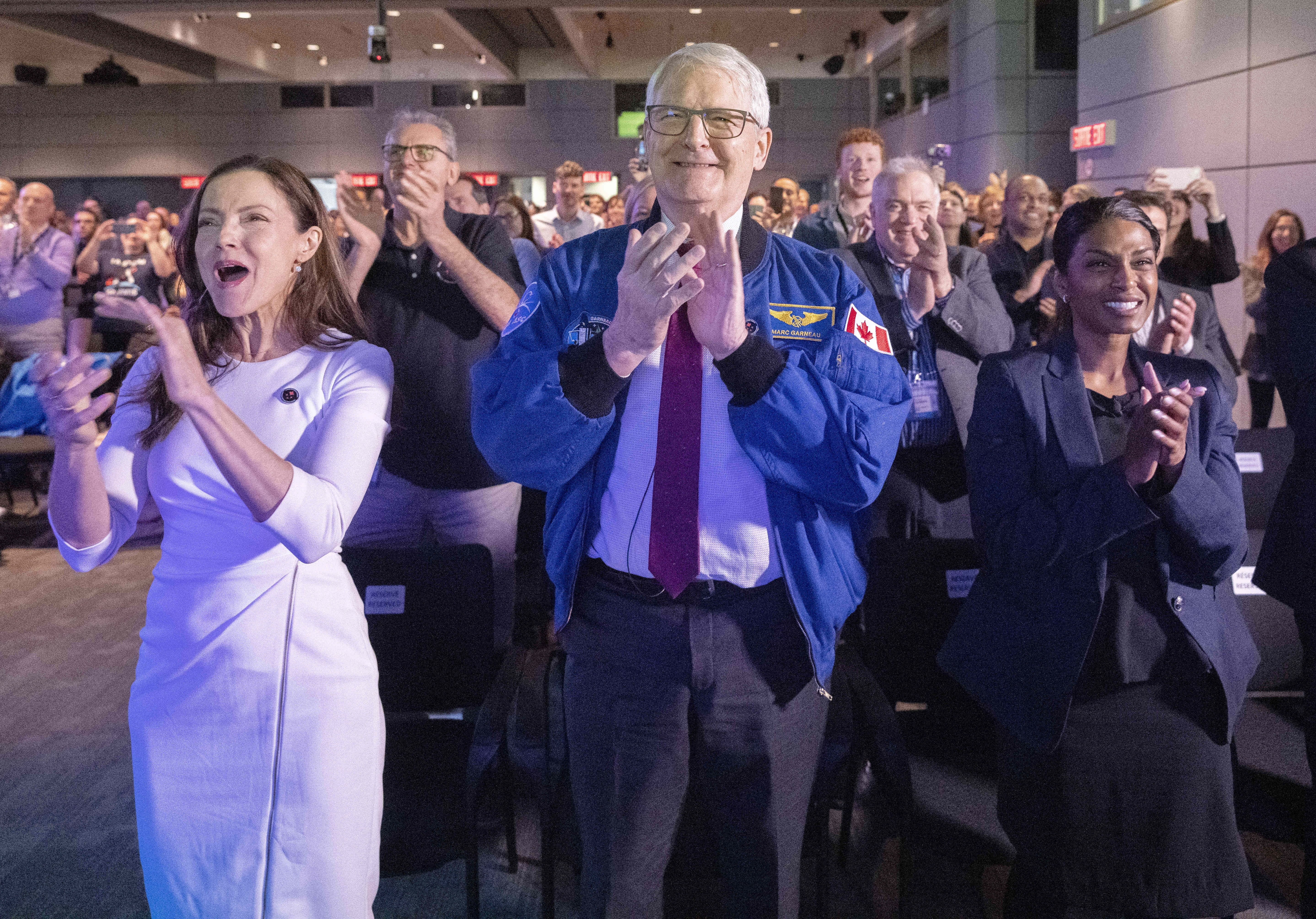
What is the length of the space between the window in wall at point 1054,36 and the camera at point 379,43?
280 inches

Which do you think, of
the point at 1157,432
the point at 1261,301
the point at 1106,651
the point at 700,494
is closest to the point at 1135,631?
the point at 1106,651

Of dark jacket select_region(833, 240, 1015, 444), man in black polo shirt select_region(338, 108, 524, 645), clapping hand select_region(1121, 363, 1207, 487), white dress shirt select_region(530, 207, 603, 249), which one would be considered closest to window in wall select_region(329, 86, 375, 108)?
white dress shirt select_region(530, 207, 603, 249)

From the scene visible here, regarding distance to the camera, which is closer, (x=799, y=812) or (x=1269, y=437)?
(x=799, y=812)

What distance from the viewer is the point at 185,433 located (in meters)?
1.46

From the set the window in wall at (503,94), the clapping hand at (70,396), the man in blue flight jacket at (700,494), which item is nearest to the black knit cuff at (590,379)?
the man in blue flight jacket at (700,494)

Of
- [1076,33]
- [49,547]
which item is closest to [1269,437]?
[49,547]

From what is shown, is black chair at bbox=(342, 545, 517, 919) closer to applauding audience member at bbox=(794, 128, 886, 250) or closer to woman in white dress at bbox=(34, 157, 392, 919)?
woman in white dress at bbox=(34, 157, 392, 919)

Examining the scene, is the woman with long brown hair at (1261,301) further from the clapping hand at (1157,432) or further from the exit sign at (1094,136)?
the clapping hand at (1157,432)

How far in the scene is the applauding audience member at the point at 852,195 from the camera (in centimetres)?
364

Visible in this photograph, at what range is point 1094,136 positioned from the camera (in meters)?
9.58

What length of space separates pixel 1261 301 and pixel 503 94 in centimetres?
1524

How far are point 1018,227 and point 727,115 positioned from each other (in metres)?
3.63

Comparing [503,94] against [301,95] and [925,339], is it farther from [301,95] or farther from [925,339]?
[925,339]

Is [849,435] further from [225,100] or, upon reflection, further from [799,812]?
[225,100]
